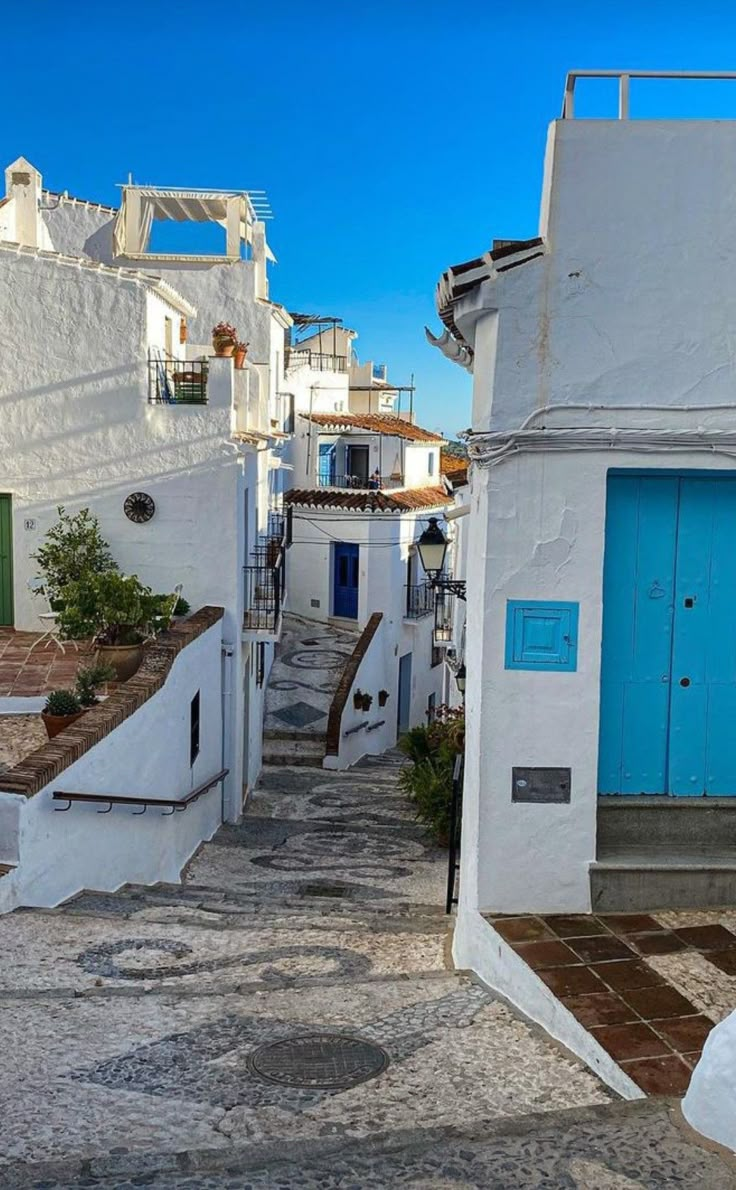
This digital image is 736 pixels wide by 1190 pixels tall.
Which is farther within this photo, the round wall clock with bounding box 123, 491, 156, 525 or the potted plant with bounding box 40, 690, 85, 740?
the round wall clock with bounding box 123, 491, 156, 525

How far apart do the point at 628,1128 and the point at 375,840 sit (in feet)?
34.5

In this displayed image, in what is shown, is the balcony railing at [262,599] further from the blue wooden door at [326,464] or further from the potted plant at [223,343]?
the blue wooden door at [326,464]

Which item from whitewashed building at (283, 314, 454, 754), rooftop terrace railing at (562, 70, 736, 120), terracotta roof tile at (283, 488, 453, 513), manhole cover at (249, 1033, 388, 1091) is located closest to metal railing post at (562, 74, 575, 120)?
rooftop terrace railing at (562, 70, 736, 120)

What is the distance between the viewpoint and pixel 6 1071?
17.4ft

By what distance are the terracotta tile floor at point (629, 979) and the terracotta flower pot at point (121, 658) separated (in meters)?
6.99

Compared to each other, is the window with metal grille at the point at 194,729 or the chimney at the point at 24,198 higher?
the chimney at the point at 24,198

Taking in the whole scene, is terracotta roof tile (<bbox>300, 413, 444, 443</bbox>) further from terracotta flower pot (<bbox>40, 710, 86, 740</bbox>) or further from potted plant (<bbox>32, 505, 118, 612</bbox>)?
terracotta flower pot (<bbox>40, 710, 86, 740</bbox>)

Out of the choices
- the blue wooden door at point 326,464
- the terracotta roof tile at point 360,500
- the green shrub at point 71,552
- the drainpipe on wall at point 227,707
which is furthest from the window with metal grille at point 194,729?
the blue wooden door at point 326,464

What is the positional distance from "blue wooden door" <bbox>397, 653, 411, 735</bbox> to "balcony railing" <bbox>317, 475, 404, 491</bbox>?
5318mm

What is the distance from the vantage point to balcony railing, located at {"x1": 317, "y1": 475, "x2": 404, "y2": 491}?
32781mm

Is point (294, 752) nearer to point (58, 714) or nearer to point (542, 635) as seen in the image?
point (58, 714)

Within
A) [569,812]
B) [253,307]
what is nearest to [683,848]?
[569,812]

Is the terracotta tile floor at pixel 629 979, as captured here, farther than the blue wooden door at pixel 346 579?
No

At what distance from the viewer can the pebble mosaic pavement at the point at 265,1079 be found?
13.7 ft
